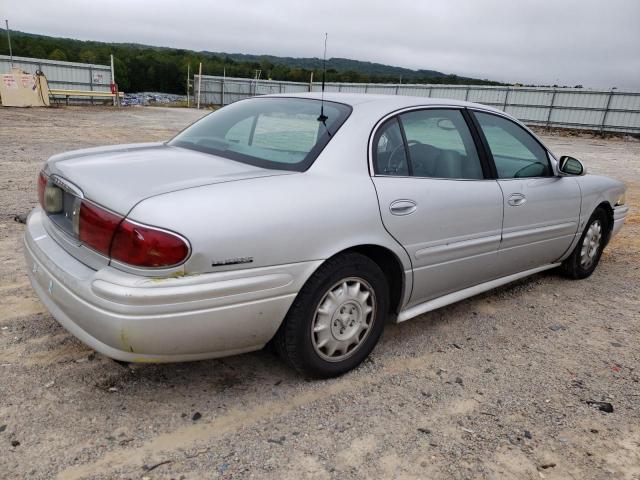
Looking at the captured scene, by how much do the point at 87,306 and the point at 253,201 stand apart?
31.8 inches

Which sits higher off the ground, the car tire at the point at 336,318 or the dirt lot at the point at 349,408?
the car tire at the point at 336,318

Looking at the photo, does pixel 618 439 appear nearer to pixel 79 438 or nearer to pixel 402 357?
pixel 402 357

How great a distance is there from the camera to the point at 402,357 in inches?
120

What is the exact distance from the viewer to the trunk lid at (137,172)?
7.21 feet

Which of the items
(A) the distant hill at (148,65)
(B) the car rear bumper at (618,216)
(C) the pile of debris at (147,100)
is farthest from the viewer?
(A) the distant hill at (148,65)

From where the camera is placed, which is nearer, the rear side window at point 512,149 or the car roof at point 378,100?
the car roof at point 378,100

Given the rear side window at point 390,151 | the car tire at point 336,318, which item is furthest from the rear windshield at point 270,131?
the car tire at point 336,318

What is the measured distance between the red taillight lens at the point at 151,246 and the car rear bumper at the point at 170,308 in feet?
0.23

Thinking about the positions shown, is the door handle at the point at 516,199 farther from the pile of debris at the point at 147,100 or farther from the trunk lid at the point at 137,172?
the pile of debris at the point at 147,100

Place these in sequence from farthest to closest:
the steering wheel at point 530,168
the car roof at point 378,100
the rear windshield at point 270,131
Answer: the steering wheel at point 530,168, the car roof at point 378,100, the rear windshield at point 270,131

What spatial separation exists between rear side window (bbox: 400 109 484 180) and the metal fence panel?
1082 inches

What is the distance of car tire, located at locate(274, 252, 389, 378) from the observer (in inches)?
96.9

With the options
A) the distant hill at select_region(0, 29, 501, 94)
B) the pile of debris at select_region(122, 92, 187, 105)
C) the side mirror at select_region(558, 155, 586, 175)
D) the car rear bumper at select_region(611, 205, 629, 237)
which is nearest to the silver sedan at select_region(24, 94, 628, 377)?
the side mirror at select_region(558, 155, 586, 175)

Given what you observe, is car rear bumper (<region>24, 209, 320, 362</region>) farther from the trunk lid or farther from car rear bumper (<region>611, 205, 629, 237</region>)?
car rear bumper (<region>611, 205, 629, 237</region>)
